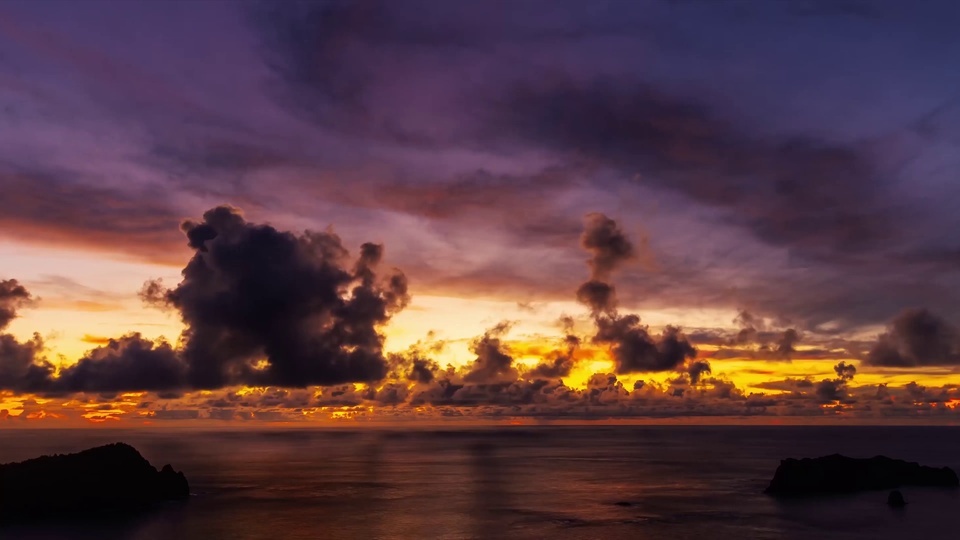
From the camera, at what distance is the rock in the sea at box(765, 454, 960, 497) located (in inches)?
5281

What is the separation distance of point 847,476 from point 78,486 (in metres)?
129

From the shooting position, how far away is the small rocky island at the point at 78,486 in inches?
4107

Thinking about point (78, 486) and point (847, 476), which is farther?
point (847, 476)

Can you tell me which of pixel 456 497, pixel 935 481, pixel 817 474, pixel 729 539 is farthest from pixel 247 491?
pixel 935 481

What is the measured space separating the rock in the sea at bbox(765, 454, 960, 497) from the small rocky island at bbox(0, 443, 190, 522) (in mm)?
111133

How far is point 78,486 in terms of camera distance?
4316 inches

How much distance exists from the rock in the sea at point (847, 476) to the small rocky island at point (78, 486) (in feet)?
365

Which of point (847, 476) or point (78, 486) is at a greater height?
point (78, 486)

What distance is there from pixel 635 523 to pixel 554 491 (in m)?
48.9

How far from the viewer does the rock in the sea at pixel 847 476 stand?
13412 centimetres

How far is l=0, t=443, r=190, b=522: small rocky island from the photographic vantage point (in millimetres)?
104312

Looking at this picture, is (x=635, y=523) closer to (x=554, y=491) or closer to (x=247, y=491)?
(x=554, y=491)

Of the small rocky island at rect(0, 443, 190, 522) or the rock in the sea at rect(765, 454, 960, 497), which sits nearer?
the small rocky island at rect(0, 443, 190, 522)

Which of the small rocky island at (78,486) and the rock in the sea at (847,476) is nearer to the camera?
the small rocky island at (78,486)
